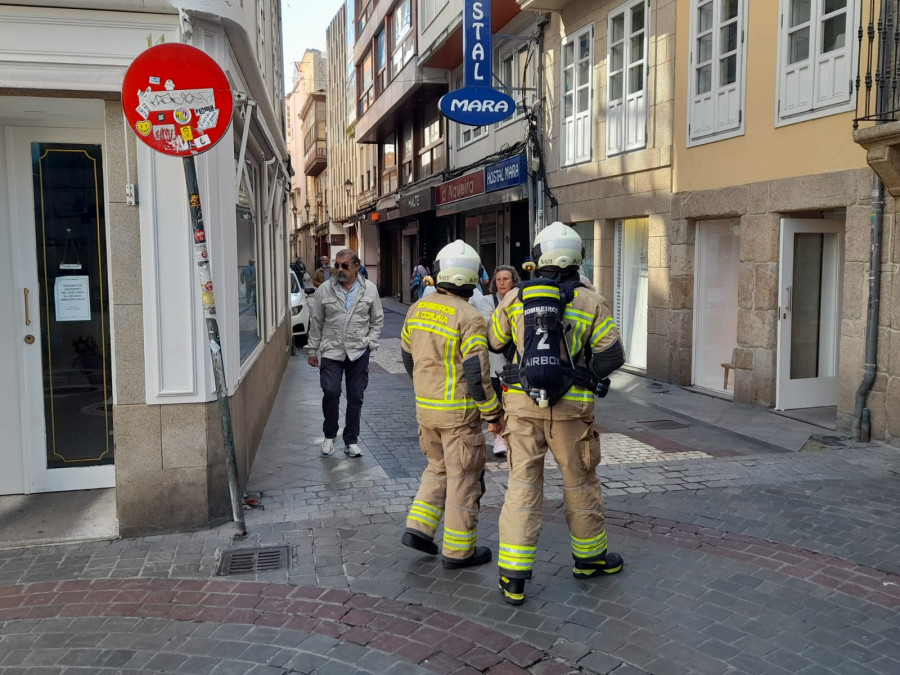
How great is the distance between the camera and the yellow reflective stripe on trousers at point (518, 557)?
4121 millimetres

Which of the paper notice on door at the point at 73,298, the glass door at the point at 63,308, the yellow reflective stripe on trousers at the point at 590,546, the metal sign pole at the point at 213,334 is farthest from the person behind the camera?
the paper notice on door at the point at 73,298

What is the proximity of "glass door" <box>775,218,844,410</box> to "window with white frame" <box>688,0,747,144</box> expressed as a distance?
1628 mm

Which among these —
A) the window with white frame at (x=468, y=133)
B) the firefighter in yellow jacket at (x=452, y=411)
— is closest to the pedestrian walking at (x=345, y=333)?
the firefighter in yellow jacket at (x=452, y=411)

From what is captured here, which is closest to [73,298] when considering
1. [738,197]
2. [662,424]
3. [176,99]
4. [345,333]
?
[176,99]

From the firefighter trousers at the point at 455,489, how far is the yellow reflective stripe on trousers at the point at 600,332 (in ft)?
2.89

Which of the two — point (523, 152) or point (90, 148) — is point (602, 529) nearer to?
point (90, 148)

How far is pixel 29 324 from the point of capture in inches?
229

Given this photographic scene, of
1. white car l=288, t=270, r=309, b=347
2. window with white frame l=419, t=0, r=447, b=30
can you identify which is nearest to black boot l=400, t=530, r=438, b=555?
white car l=288, t=270, r=309, b=347

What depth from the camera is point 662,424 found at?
8.95 m

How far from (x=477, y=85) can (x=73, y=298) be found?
35.8 feet

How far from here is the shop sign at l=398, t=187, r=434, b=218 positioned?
22234 mm

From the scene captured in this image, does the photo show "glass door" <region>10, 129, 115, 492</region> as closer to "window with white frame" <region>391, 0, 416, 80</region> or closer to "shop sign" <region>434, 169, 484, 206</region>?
"shop sign" <region>434, 169, 484, 206</region>

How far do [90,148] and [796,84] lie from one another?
24.3ft

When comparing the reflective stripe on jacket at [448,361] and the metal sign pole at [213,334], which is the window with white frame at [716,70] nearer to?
the reflective stripe on jacket at [448,361]
